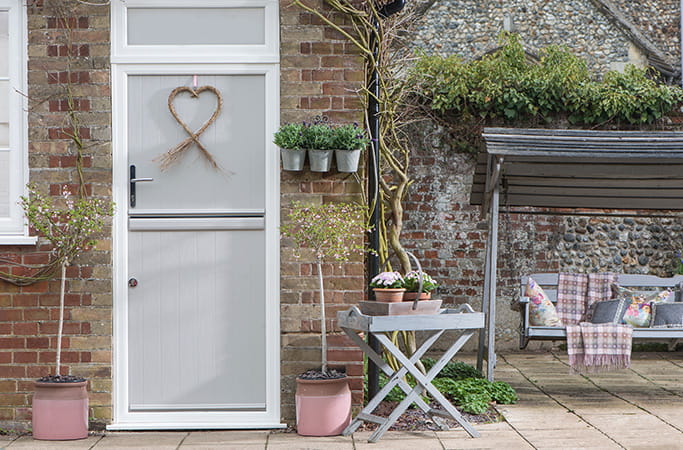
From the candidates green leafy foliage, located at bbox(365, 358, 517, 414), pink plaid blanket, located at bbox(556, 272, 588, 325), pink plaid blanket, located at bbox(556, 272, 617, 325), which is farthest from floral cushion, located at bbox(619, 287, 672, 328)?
green leafy foliage, located at bbox(365, 358, 517, 414)

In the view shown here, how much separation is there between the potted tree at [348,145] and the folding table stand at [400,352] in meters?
0.93

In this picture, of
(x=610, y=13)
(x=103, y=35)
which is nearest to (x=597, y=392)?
(x=103, y=35)

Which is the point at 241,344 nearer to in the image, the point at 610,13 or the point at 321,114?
the point at 321,114

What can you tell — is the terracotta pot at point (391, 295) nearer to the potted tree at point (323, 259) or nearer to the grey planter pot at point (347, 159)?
the potted tree at point (323, 259)

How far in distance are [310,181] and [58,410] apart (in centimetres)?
209

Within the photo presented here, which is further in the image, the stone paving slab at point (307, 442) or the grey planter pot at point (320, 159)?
the grey planter pot at point (320, 159)

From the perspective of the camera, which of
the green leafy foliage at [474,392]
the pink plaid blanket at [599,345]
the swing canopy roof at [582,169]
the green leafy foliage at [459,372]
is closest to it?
the green leafy foliage at [474,392]

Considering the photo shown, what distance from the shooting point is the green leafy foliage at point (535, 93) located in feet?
29.6

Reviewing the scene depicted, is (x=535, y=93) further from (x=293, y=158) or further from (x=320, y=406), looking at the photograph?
(x=320, y=406)

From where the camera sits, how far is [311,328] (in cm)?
550

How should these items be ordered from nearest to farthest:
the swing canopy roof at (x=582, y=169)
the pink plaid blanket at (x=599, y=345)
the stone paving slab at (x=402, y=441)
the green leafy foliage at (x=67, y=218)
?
the stone paving slab at (x=402, y=441), the green leafy foliage at (x=67, y=218), the swing canopy roof at (x=582, y=169), the pink plaid blanket at (x=599, y=345)

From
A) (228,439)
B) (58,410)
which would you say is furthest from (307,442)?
(58,410)

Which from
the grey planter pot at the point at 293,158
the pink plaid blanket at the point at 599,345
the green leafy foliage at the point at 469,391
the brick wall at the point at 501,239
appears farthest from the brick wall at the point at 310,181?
the brick wall at the point at 501,239

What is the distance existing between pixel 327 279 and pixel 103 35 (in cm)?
213
